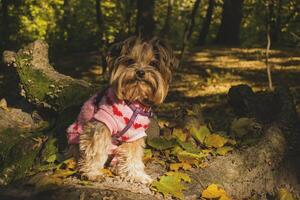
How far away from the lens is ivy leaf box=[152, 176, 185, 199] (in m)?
4.77

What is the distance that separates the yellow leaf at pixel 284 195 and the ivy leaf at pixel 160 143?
1.25 metres

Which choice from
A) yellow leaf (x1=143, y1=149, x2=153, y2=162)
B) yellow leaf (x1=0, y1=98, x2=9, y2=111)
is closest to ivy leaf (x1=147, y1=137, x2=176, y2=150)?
yellow leaf (x1=143, y1=149, x2=153, y2=162)

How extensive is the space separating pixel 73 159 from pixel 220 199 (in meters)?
1.71

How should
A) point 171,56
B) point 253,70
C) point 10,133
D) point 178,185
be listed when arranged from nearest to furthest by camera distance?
point 178,185
point 171,56
point 10,133
point 253,70

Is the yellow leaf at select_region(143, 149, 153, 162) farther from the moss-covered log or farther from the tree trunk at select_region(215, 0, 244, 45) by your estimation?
the tree trunk at select_region(215, 0, 244, 45)

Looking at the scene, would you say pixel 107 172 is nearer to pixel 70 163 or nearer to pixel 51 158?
pixel 70 163

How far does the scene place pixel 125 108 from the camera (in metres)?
5.28

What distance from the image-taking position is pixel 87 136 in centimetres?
532

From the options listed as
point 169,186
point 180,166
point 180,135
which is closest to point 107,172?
point 180,166

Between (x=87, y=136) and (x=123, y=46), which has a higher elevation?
(x=123, y=46)

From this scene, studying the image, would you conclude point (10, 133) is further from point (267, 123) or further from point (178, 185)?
point (267, 123)

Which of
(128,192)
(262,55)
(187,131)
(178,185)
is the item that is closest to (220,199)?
(178,185)

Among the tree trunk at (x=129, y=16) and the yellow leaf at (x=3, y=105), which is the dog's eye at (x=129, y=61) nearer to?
the yellow leaf at (x=3, y=105)

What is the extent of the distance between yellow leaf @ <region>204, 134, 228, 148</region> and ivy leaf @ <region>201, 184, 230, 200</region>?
845 millimetres
